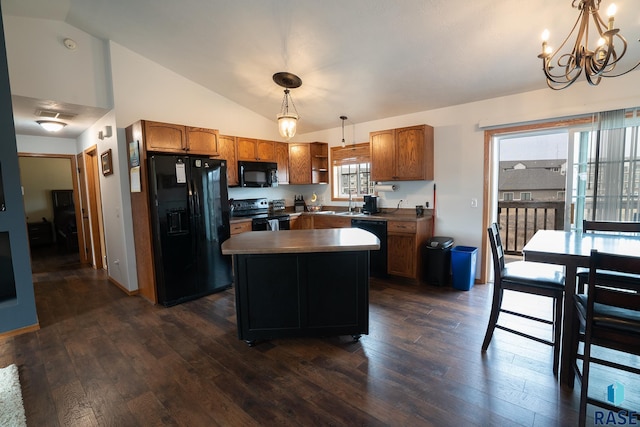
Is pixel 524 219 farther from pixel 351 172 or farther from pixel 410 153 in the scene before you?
pixel 351 172

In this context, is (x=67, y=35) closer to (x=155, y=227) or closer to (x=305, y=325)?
(x=155, y=227)

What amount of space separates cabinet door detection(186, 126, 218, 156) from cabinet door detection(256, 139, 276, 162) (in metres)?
1.07

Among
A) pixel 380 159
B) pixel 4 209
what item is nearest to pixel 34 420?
pixel 4 209

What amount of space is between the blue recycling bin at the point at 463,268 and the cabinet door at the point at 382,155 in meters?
1.40

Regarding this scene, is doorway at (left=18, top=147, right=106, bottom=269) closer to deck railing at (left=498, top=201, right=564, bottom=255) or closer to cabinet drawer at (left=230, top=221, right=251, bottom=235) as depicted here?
cabinet drawer at (left=230, top=221, right=251, bottom=235)

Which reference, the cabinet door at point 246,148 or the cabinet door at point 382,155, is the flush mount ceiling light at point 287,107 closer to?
the cabinet door at point 246,148

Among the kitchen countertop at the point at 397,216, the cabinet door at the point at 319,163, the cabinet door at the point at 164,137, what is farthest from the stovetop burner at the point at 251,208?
the cabinet door at the point at 164,137

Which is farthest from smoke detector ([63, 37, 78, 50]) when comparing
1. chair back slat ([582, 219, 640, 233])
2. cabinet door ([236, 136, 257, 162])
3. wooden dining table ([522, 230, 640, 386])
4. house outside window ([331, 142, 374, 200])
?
chair back slat ([582, 219, 640, 233])

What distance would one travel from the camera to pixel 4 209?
2.81 metres

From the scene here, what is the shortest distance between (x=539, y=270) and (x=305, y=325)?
1.98 m

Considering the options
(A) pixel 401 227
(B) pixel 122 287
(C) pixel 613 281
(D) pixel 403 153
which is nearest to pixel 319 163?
(D) pixel 403 153

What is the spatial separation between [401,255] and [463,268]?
0.78 metres

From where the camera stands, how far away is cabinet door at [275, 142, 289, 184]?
5.26 meters

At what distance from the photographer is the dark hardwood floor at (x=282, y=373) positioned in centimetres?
176
